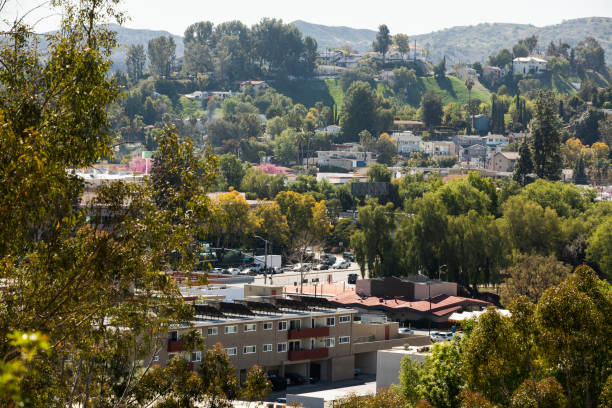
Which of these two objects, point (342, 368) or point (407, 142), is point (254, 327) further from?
point (407, 142)

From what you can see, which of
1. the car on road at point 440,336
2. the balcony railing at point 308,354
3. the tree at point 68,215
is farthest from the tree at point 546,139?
the tree at point 68,215

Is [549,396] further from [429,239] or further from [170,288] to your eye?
[429,239]

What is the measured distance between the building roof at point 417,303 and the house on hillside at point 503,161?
92.8 meters

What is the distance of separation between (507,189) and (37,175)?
88031 mm

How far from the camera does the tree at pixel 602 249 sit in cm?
7612

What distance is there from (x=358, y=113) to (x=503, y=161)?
1539 inches

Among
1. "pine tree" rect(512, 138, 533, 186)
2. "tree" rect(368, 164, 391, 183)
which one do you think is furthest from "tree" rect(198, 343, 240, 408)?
"tree" rect(368, 164, 391, 183)

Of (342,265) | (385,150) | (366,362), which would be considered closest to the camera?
(366,362)

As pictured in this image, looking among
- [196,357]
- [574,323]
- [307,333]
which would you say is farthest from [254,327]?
[574,323]

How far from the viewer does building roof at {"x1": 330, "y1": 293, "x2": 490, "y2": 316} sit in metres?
67.8

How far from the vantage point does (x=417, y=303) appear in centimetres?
6944

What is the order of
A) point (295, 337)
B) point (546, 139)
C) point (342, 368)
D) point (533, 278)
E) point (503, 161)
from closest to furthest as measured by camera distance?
point (295, 337) < point (342, 368) < point (533, 278) < point (546, 139) < point (503, 161)

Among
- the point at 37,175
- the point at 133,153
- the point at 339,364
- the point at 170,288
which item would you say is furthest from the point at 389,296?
the point at 133,153

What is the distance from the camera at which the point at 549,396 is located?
23.8m
